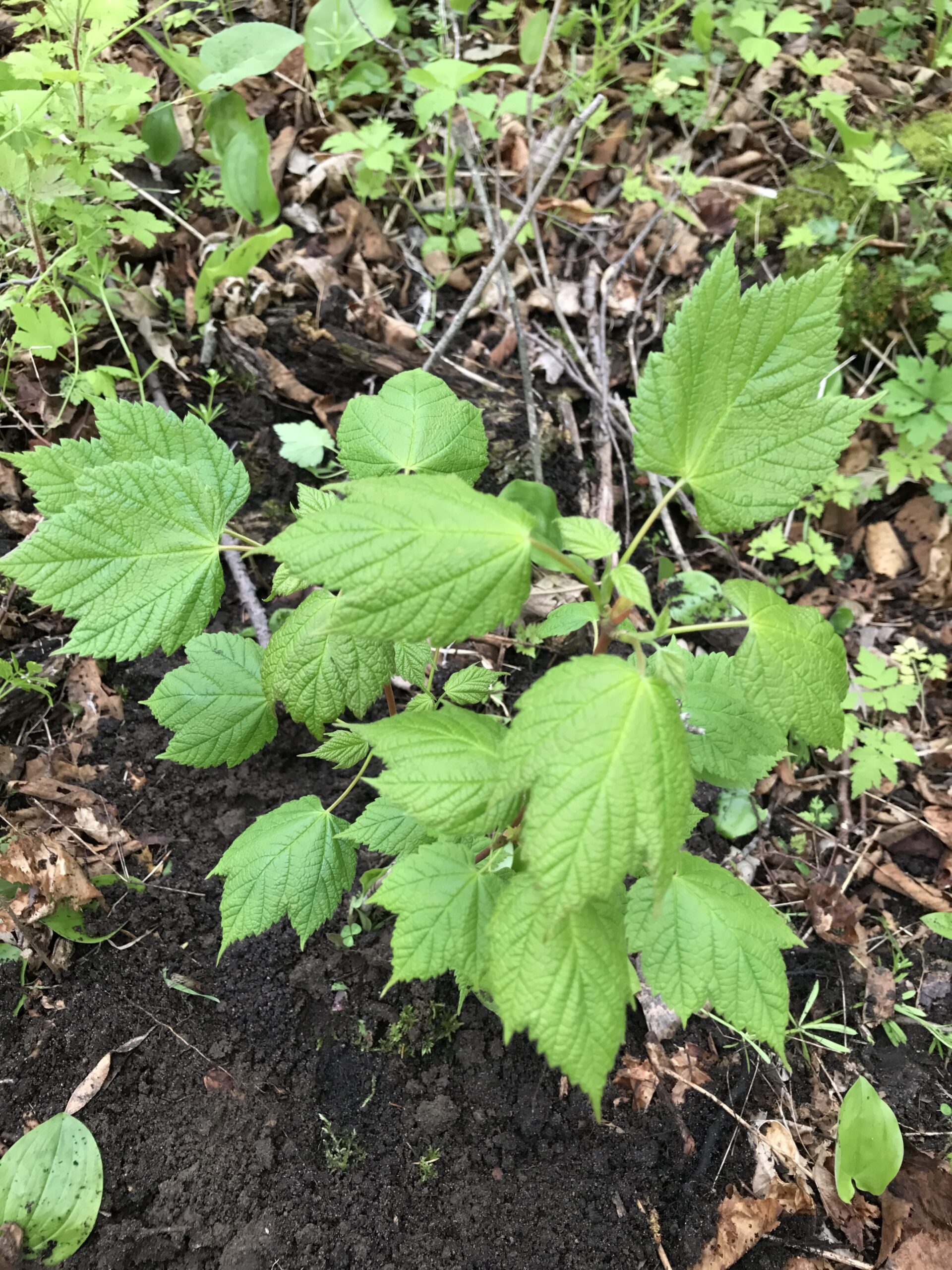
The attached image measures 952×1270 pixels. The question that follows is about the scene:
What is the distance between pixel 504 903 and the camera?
1.11 m

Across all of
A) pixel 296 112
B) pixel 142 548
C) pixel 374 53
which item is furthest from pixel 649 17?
pixel 142 548

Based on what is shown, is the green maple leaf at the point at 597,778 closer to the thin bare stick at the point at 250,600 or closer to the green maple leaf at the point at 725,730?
the green maple leaf at the point at 725,730

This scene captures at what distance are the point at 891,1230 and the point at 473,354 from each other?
280cm

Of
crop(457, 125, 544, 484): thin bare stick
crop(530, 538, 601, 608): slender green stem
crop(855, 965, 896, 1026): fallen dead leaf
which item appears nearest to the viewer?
crop(530, 538, 601, 608): slender green stem

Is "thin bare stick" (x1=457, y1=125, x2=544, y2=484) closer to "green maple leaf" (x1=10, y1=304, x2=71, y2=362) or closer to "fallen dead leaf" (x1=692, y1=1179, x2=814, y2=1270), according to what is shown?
"green maple leaf" (x1=10, y1=304, x2=71, y2=362)

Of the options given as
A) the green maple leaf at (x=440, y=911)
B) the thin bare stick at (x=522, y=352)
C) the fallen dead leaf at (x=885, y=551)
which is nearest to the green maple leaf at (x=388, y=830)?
the green maple leaf at (x=440, y=911)

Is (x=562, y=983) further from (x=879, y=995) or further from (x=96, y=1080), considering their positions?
(x=879, y=995)

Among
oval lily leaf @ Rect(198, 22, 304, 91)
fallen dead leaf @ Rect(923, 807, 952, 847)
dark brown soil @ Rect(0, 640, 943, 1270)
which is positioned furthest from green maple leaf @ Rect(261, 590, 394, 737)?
oval lily leaf @ Rect(198, 22, 304, 91)

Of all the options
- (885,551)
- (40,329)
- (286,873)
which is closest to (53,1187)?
(286,873)

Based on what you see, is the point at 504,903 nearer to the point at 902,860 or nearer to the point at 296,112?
the point at 902,860

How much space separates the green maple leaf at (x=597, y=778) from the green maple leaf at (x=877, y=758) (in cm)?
160

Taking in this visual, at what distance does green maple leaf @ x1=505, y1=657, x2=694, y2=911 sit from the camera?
0.91m

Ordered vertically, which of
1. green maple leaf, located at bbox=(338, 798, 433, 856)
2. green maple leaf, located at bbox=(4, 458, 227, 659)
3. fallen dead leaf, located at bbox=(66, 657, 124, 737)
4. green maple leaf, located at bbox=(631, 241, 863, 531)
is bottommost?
fallen dead leaf, located at bbox=(66, 657, 124, 737)

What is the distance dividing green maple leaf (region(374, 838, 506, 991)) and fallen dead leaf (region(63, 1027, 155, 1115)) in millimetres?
877
